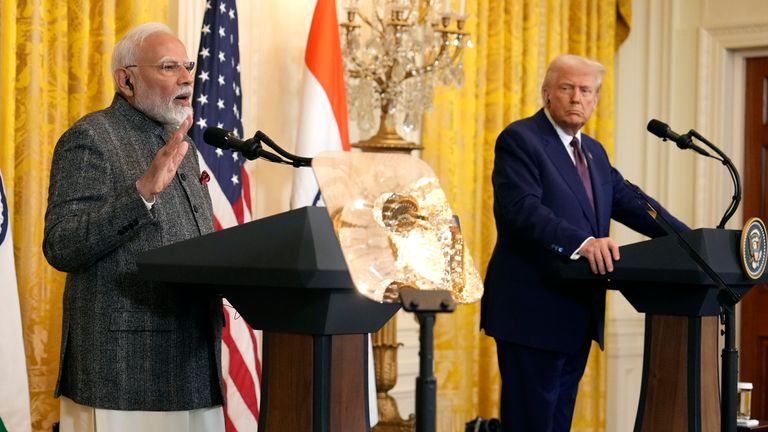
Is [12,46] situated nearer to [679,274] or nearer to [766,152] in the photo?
[679,274]

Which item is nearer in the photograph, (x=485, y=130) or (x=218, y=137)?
(x=218, y=137)

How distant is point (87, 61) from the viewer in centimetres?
380

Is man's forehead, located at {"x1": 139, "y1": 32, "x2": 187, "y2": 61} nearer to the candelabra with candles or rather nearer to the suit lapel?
the suit lapel

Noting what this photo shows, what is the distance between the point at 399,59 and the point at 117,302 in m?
2.56

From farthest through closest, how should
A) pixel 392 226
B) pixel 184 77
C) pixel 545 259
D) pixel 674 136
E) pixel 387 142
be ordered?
pixel 387 142 < pixel 545 259 < pixel 674 136 < pixel 184 77 < pixel 392 226

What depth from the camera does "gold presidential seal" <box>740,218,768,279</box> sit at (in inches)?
117

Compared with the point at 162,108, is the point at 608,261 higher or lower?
lower

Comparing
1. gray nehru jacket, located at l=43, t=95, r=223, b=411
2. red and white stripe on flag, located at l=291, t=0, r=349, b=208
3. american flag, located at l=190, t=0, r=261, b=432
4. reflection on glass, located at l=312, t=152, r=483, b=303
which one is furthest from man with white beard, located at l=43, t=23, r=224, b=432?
red and white stripe on flag, located at l=291, t=0, r=349, b=208

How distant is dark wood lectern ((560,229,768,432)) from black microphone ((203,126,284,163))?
1176 millimetres

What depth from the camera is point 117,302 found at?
92.6 inches

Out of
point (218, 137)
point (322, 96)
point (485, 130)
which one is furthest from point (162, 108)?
point (485, 130)

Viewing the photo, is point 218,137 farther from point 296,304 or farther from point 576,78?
point 576,78

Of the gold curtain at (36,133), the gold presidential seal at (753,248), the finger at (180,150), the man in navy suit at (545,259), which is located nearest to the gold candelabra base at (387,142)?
the man in navy suit at (545,259)

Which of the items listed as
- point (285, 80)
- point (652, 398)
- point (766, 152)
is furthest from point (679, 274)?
point (766, 152)
